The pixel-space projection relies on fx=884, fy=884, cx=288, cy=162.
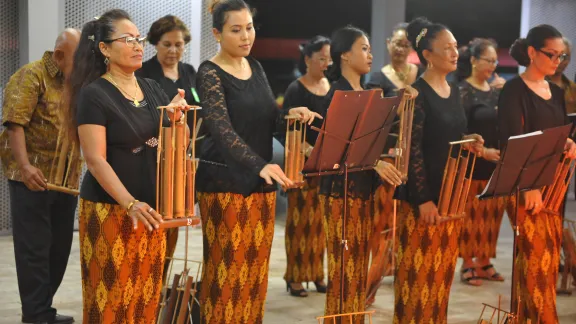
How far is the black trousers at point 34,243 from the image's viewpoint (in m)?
4.94

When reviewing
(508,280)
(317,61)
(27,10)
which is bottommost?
(508,280)

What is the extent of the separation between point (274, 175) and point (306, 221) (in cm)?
263

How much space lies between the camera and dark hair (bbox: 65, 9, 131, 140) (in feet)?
11.5

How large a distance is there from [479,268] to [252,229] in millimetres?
3277

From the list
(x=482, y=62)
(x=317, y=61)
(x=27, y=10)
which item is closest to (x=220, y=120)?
(x=317, y=61)

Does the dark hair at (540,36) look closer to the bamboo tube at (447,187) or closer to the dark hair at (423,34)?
the dark hair at (423,34)

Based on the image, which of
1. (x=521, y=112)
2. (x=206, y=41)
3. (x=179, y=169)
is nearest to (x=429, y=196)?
(x=521, y=112)

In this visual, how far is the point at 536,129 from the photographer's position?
463cm

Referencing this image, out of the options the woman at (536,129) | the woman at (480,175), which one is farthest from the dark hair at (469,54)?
the woman at (536,129)

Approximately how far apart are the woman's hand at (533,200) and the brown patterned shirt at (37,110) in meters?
2.49

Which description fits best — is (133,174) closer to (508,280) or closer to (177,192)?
(177,192)

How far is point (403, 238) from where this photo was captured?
4449 millimetres

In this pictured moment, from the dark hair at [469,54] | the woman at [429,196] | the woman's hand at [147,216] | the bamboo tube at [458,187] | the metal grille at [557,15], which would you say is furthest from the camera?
the metal grille at [557,15]

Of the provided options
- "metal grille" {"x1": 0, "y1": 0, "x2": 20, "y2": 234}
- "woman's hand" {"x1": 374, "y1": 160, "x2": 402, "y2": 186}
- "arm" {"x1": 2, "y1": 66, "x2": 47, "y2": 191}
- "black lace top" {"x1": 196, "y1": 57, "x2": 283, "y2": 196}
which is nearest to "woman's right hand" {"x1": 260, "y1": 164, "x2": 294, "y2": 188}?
"black lace top" {"x1": 196, "y1": 57, "x2": 283, "y2": 196}
